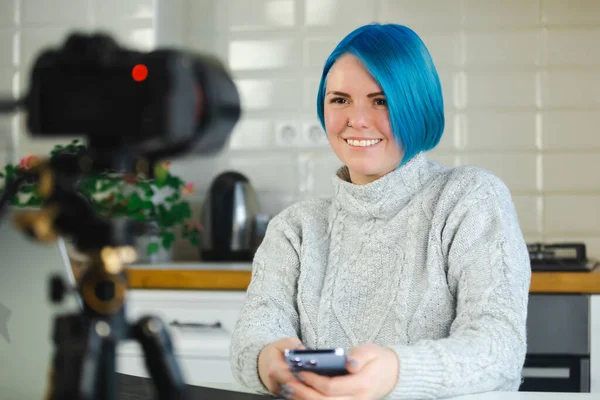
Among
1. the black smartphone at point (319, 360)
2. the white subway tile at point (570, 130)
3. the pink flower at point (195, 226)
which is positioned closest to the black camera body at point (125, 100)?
the black smartphone at point (319, 360)

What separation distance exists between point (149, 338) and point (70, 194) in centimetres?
10

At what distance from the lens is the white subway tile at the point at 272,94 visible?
2.85m

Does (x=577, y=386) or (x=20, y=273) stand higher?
(x=20, y=273)

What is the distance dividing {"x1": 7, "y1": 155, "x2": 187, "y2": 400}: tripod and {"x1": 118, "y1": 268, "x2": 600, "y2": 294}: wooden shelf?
1760mm

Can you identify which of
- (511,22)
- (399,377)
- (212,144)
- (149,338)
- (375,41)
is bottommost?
(399,377)

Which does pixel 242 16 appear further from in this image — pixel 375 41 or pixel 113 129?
pixel 113 129

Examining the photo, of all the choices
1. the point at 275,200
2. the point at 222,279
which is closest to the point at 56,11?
the point at 275,200

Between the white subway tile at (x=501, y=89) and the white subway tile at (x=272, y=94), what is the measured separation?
59 cm

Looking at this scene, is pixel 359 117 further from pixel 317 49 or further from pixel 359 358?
pixel 317 49

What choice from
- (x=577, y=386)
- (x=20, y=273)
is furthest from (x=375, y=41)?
(x=577, y=386)

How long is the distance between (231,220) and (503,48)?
1.06m

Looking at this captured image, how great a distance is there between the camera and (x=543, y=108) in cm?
269

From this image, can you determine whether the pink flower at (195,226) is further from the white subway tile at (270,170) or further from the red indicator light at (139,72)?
the red indicator light at (139,72)

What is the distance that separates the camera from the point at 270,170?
2.85m
